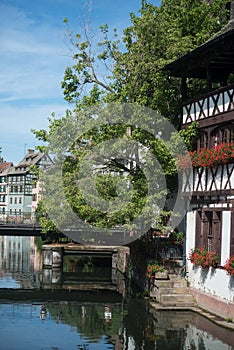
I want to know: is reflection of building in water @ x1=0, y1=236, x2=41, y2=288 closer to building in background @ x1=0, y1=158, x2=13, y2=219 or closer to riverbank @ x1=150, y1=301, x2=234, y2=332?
riverbank @ x1=150, y1=301, x2=234, y2=332

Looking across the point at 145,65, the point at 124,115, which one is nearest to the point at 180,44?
the point at 145,65

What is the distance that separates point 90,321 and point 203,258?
4.54 m

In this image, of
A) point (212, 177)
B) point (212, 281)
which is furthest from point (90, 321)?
point (212, 177)

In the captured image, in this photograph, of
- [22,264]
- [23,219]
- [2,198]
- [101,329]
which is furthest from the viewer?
[2,198]

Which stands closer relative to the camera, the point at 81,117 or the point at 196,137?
the point at 196,137

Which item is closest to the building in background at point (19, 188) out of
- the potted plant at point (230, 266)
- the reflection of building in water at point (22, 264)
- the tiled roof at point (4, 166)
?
the tiled roof at point (4, 166)

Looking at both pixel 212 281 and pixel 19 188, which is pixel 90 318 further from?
pixel 19 188

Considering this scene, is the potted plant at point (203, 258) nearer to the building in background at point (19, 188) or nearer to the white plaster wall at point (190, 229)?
the white plaster wall at point (190, 229)

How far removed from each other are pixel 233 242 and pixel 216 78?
8.45 m

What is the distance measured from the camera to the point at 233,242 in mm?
19781

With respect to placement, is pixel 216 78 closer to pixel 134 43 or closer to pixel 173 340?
pixel 134 43

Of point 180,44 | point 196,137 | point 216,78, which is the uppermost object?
point 180,44

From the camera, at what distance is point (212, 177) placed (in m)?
21.6

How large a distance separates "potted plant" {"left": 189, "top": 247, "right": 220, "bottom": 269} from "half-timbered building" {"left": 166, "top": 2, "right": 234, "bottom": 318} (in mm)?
201
